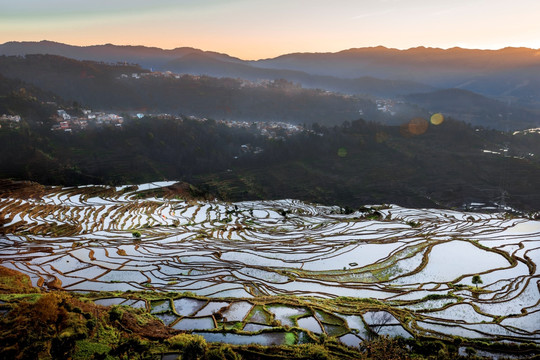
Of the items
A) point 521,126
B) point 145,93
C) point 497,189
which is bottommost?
point 497,189

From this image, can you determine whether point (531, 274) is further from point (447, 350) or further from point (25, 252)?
point (25, 252)

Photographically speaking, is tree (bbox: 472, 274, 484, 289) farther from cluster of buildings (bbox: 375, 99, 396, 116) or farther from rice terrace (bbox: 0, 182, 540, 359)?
cluster of buildings (bbox: 375, 99, 396, 116)

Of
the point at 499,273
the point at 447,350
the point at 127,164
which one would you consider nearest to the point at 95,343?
the point at 447,350

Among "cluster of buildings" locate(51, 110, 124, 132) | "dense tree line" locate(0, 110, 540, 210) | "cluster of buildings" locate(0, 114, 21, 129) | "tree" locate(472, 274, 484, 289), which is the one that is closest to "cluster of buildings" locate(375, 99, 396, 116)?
"dense tree line" locate(0, 110, 540, 210)

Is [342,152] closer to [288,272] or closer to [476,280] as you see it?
[288,272]

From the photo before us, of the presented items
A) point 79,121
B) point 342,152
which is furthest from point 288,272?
point 79,121

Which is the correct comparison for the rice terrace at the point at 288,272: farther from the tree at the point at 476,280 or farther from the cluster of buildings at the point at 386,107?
the cluster of buildings at the point at 386,107

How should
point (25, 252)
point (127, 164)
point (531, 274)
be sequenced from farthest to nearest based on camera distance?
point (127, 164) < point (25, 252) < point (531, 274)
